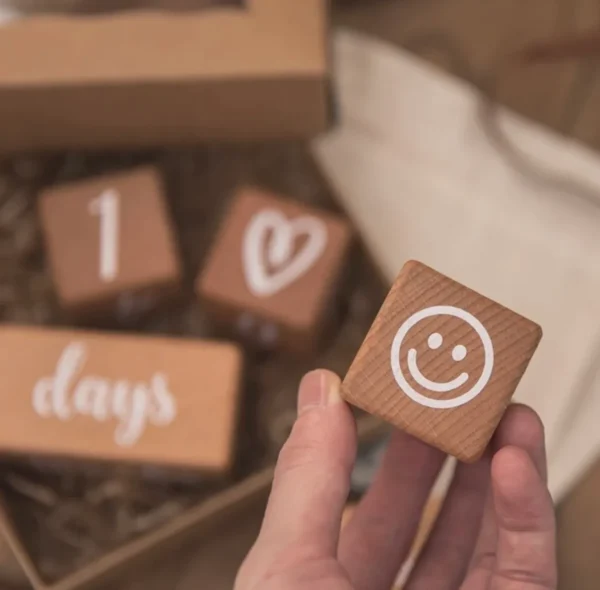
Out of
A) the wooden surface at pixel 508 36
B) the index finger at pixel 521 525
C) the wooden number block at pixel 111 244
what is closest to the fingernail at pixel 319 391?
the index finger at pixel 521 525

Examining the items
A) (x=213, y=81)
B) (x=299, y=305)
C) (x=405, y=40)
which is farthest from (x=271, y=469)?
(x=405, y=40)

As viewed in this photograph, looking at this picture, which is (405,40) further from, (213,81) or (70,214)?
(70,214)

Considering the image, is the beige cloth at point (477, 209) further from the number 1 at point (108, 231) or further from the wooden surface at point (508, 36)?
the number 1 at point (108, 231)

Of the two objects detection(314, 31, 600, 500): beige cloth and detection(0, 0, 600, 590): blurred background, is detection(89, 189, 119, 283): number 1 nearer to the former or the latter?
detection(0, 0, 600, 590): blurred background

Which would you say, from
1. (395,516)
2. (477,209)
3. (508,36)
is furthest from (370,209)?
(395,516)

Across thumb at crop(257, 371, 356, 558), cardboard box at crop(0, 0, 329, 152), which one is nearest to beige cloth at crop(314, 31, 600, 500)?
cardboard box at crop(0, 0, 329, 152)
